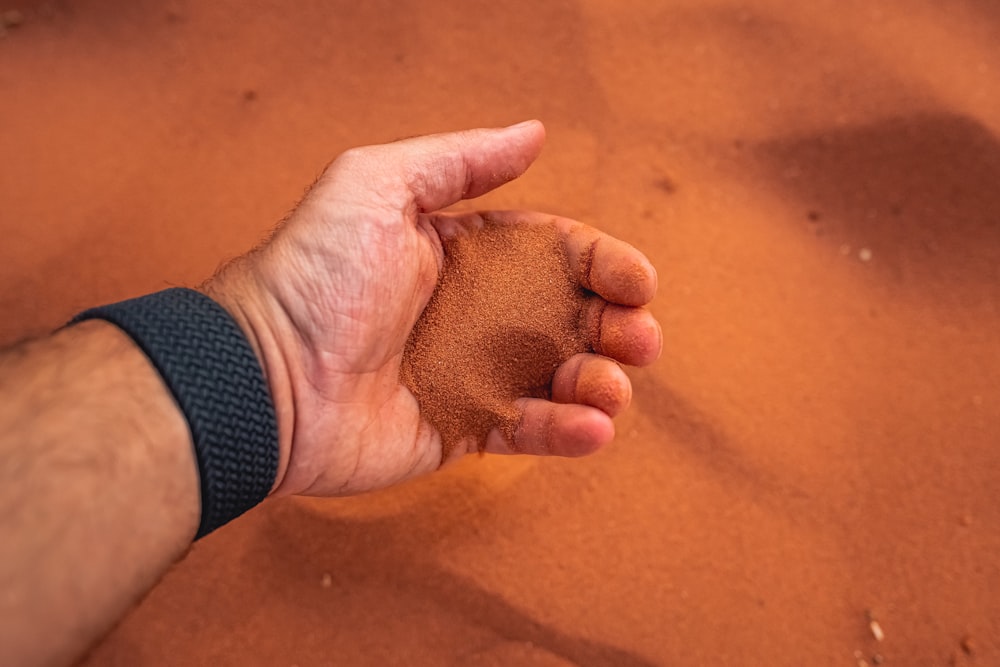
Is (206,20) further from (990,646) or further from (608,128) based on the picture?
(990,646)

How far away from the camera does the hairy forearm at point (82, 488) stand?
79cm

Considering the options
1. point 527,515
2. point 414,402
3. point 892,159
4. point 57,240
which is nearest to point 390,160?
point 414,402

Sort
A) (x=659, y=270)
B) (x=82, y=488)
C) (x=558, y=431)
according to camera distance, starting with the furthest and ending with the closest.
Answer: (x=659, y=270)
(x=558, y=431)
(x=82, y=488)

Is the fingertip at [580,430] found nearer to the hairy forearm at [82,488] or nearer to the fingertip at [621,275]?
the fingertip at [621,275]

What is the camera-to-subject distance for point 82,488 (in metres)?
0.84

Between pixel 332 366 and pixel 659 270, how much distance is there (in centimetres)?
77

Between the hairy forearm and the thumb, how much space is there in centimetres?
43

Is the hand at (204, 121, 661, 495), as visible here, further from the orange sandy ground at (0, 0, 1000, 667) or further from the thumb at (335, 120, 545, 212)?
the orange sandy ground at (0, 0, 1000, 667)

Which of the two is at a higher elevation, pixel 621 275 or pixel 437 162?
pixel 437 162

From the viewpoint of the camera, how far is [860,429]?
1407 mm

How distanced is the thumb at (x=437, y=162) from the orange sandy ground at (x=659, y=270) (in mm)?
456

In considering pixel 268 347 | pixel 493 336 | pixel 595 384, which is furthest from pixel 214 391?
pixel 595 384

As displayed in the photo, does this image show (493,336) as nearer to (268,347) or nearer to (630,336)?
(630,336)

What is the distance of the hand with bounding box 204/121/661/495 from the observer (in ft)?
3.58
